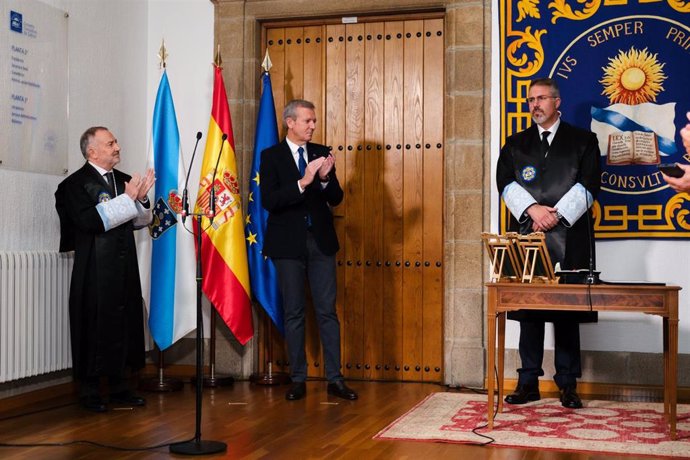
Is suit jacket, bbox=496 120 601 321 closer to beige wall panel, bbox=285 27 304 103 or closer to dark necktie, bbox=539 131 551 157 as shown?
dark necktie, bbox=539 131 551 157

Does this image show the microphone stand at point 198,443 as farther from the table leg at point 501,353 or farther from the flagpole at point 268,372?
the flagpole at point 268,372

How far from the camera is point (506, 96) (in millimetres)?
5496

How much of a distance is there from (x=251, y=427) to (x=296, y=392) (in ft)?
2.82

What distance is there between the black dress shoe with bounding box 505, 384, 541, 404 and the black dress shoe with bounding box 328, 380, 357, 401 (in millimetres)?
834

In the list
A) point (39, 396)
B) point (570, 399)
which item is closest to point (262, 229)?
point (39, 396)

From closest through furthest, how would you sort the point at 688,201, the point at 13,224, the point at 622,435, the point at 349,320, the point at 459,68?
the point at 622,435
the point at 13,224
the point at 688,201
the point at 459,68
the point at 349,320

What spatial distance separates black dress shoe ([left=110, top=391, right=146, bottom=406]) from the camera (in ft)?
16.1

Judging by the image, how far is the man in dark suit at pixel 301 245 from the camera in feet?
16.8

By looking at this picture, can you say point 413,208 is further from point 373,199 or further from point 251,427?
point 251,427

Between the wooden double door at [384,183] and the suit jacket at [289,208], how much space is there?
2.18ft

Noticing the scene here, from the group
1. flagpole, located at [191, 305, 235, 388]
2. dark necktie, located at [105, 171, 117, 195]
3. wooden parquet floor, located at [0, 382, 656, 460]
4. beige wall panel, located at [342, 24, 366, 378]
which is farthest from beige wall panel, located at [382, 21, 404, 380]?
dark necktie, located at [105, 171, 117, 195]

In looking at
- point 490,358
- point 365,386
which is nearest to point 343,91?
point 365,386

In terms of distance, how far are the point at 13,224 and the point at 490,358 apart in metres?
2.56

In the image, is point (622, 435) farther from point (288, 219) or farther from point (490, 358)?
point (288, 219)
